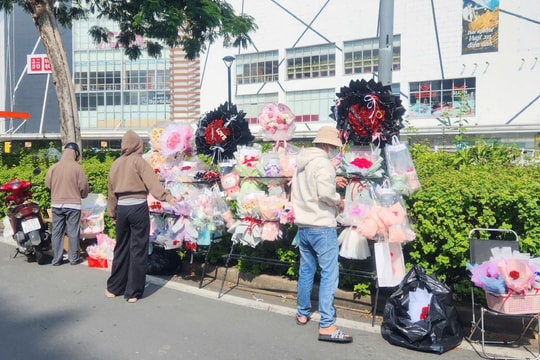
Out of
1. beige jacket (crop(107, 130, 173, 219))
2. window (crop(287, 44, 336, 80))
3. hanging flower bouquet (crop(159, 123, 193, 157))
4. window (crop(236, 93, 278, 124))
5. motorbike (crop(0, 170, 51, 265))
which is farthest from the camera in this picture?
window (crop(236, 93, 278, 124))

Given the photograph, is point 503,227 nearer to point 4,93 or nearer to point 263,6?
point 263,6

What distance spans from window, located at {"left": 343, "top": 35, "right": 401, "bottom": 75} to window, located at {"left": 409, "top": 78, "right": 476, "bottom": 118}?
2.70 metres

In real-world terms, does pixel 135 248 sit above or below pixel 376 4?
below

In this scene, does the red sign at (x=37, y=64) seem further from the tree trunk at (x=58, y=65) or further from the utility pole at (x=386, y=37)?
the utility pole at (x=386, y=37)

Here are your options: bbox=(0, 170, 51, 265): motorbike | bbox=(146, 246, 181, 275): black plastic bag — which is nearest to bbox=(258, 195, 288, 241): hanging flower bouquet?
bbox=(146, 246, 181, 275): black plastic bag

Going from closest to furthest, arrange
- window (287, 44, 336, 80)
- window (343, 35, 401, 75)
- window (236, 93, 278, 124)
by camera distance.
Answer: window (343, 35, 401, 75) < window (287, 44, 336, 80) < window (236, 93, 278, 124)

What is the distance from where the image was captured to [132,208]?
5727 mm

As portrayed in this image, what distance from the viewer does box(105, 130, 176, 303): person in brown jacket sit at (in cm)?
571

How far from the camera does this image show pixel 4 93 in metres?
63.0

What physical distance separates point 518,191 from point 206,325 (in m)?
3.21

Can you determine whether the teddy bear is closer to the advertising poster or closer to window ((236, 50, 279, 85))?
the advertising poster

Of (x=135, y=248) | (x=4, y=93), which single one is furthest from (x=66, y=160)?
(x=4, y=93)

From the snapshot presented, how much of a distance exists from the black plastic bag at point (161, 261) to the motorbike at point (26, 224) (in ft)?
6.49

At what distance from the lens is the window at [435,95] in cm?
3812
